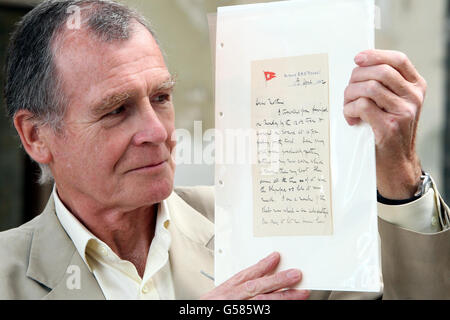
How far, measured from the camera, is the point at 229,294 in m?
1.09

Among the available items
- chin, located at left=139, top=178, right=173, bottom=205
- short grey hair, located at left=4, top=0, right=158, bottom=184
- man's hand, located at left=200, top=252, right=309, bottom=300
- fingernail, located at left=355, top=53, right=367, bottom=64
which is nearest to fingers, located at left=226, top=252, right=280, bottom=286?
man's hand, located at left=200, top=252, right=309, bottom=300

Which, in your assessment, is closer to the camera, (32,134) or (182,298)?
(182,298)

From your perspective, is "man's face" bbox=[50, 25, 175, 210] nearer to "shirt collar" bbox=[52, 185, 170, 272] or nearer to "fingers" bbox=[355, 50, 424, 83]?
"shirt collar" bbox=[52, 185, 170, 272]

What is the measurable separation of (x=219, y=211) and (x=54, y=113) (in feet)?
1.71

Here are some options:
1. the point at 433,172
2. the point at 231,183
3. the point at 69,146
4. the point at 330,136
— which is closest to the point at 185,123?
the point at 69,146

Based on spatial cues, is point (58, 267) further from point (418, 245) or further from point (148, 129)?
point (418, 245)

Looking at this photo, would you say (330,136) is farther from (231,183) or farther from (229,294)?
(229,294)

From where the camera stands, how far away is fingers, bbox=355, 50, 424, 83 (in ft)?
3.35

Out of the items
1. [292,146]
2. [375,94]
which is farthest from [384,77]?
[292,146]

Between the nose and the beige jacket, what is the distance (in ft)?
0.81

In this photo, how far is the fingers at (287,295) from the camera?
3.47 ft

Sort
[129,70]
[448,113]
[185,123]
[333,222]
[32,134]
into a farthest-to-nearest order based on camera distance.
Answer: [448,113] < [185,123] < [32,134] < [129,70] < [333,222]

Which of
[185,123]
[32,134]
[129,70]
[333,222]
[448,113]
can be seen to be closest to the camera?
[333,222]

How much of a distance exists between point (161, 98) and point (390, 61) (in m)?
0.55
